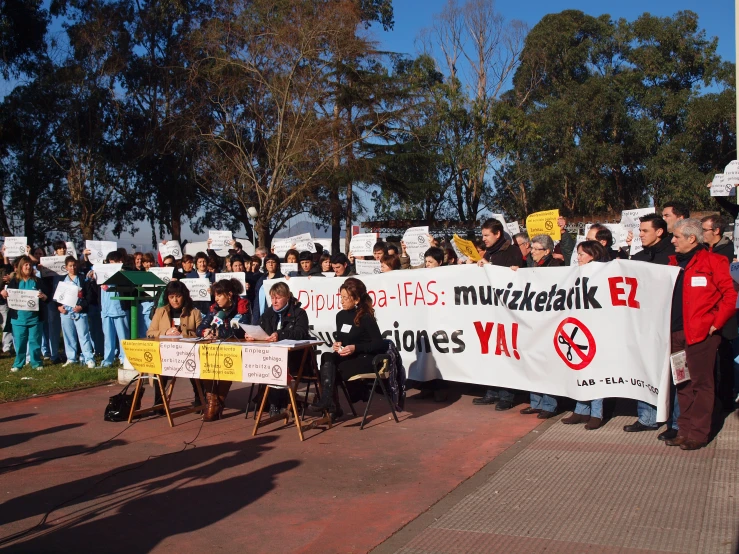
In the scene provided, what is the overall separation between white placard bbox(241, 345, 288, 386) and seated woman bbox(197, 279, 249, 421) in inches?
33.4

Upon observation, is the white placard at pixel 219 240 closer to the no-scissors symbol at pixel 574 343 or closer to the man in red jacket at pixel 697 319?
the no-scissors symbol at pixel 574 343

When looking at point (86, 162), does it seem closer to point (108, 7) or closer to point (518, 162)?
point (108, 7)

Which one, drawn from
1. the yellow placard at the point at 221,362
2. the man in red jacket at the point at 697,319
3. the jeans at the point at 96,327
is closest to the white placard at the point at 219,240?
the jeans at the point at 96,327

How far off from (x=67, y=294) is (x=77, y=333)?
873mm

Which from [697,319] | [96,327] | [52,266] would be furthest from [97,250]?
[697,319]

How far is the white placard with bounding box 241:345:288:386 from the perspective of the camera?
283 inches

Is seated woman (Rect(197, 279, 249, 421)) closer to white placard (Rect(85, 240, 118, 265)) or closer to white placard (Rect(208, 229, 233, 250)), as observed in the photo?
white placard (Rect(85, 240, 118, 265))

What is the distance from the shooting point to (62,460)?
6762 mm

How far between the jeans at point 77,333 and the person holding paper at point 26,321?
16.5 inches

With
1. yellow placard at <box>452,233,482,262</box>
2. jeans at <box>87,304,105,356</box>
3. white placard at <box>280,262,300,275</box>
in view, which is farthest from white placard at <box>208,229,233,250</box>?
yellow placard at <box>452,233,482,262</box>

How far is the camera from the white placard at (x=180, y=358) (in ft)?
25.7

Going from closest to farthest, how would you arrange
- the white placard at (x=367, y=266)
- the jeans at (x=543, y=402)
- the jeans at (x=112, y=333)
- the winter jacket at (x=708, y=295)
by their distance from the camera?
the winter jacket at (x=708, y=295) < the jeans at (x=543, y=402) < the jeans at (x=112, y=333) < the white placard at (x=367, y=266)

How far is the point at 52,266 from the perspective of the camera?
12.9 metres

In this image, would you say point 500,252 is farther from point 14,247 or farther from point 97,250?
point 14,247
